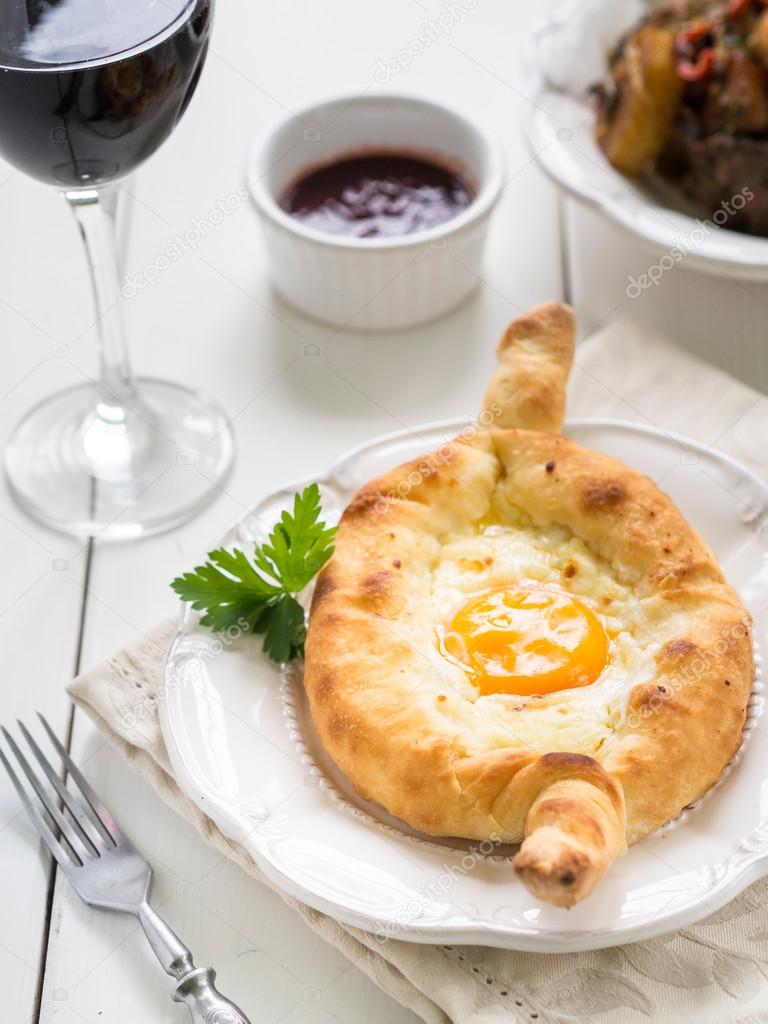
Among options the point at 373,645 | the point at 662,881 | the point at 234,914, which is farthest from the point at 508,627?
the point at 234,914

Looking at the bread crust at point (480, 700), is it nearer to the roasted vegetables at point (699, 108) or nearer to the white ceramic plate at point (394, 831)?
the white ceramic plate at point (394, 831)

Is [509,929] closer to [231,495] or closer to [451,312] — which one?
[231,495]

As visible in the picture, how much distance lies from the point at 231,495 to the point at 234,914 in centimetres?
140

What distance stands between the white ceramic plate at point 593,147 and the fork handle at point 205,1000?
2.57 meters

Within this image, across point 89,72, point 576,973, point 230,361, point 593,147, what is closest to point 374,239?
point 230,361

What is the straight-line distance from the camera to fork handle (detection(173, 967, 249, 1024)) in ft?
8.45

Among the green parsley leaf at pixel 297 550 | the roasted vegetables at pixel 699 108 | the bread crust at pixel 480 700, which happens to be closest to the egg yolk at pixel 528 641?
the bread crust at pixel 480 700

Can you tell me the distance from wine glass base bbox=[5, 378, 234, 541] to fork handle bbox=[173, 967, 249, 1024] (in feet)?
4.86

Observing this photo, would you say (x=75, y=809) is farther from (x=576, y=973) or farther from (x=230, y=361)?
(x=230, y=361)

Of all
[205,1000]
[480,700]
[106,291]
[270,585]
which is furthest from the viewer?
[106,291]

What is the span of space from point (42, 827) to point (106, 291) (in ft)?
5.11

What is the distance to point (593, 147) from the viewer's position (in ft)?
14.6

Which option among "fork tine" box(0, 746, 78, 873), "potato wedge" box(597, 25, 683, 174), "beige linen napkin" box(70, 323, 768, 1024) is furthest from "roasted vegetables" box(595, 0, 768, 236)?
"fork tine" box(0, 746, 78, 873)

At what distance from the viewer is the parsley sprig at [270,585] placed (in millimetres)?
3016
